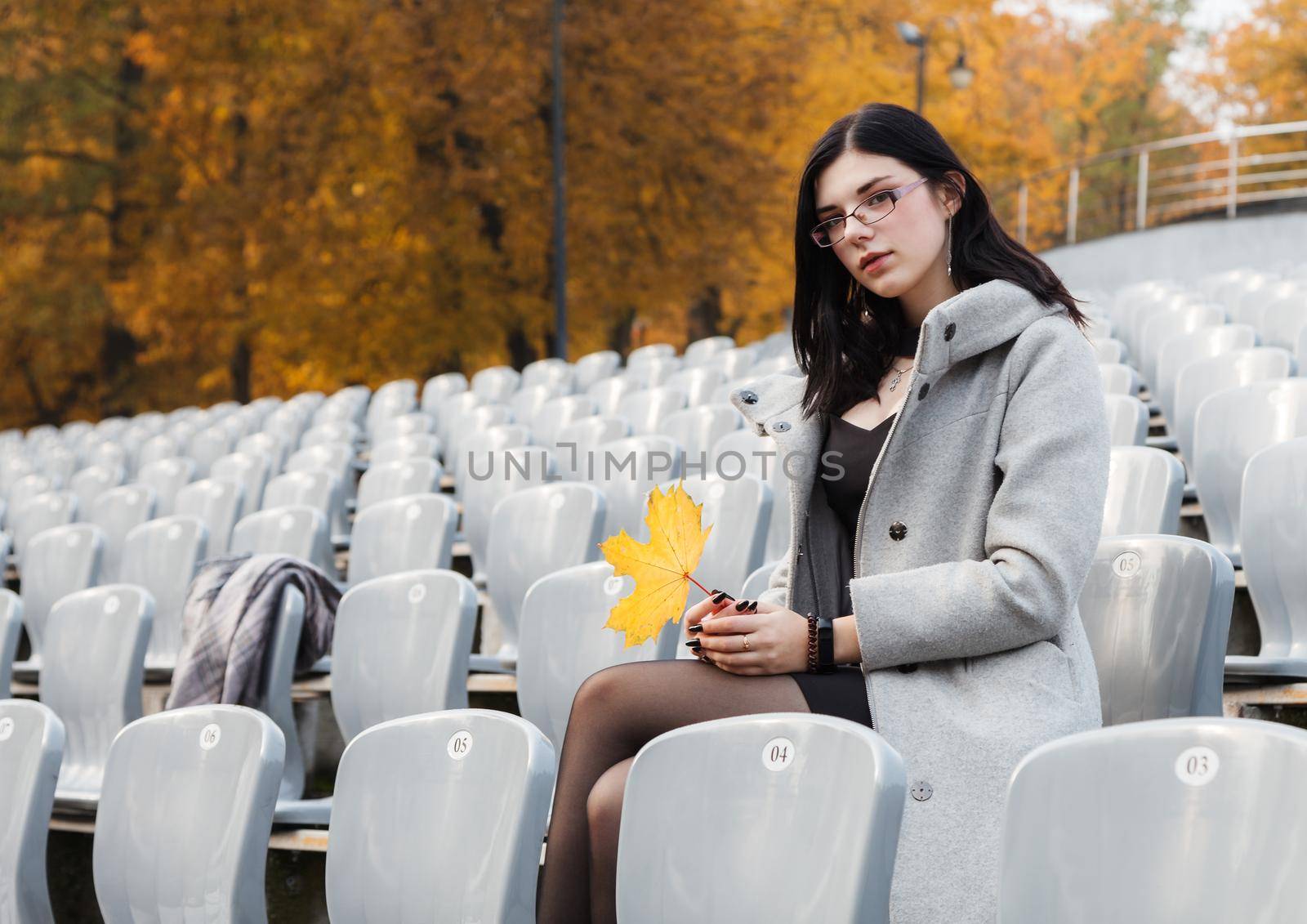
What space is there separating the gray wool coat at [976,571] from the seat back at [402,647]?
146 centimetres

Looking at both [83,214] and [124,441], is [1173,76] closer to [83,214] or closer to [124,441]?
[83,214]

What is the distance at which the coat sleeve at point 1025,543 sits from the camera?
1975mm

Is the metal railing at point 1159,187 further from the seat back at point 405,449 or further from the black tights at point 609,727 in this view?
the black tights at point 609,727

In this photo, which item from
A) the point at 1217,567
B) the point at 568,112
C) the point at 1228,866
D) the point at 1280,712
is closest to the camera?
the point at 1228,866

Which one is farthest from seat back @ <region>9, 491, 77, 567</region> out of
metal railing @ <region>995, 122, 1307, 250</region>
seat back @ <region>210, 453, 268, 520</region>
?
metal railing @ <region>995, 122, 1307, 250</region>

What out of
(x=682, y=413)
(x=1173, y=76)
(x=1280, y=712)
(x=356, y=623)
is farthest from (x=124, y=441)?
(x=1173, y=76)

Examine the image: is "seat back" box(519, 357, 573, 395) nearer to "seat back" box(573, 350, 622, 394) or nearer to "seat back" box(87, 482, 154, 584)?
"seat back" box(573, 350, 622, 394)

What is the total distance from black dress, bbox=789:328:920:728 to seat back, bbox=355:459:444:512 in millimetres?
3660

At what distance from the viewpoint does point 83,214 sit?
19375mm

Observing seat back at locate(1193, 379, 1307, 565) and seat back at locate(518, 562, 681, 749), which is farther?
seat back at locate(1193, 379, 1307, 565)

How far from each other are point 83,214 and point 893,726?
64.3 ft

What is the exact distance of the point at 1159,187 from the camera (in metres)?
18.9

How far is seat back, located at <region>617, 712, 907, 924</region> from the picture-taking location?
1.64 m

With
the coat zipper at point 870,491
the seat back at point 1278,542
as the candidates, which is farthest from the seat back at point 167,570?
the seat back at point 1278,542
